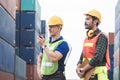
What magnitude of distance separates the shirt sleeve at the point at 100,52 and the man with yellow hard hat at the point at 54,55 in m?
0.93

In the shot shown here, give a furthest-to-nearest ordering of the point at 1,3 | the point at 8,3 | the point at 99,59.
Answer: the point at 8,3
the point at 1,3
the point at 99,59

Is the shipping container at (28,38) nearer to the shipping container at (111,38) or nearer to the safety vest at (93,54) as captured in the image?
the shipping container at (111,38)

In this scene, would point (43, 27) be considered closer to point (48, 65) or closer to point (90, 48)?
point (48, 65)

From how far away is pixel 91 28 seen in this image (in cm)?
625

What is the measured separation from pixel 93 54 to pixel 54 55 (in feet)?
2.74

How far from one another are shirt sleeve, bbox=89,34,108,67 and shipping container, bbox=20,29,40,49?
24170mm

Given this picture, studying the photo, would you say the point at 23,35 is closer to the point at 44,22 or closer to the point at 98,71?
the point at 44,22

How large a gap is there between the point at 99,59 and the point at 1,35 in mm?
7750

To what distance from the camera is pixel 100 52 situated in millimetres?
5988

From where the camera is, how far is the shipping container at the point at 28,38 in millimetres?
30219

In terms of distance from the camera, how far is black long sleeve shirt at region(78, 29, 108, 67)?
5.97m

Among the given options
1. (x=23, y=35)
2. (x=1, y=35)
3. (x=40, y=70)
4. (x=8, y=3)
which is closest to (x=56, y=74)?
(x=40, y=70)

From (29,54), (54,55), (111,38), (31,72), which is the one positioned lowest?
(31,72)

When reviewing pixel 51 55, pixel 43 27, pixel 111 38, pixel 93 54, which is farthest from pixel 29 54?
pixel 93 54
